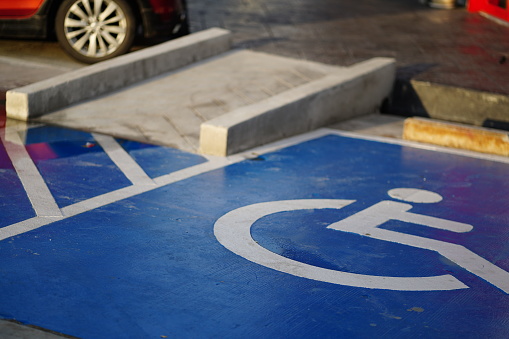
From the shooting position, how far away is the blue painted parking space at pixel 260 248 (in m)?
4.23

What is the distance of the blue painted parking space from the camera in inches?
166

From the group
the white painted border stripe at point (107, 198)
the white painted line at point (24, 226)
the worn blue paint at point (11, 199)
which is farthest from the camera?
the worn blue paint at point (11, 199)

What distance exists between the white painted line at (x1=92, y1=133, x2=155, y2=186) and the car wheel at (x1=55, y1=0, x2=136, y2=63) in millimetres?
2147

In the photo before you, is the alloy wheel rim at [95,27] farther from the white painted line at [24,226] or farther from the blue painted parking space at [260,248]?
the white painted line at [24,226]

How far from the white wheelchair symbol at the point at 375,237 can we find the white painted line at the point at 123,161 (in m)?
1.06

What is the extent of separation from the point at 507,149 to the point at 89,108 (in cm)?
441

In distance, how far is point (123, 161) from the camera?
282 inches

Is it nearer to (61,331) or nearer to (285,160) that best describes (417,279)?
(61,331)

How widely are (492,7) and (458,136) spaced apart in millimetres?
6890

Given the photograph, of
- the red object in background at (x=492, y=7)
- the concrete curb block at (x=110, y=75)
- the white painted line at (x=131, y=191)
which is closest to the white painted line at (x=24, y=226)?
the white painted line at (x=131, y=191)

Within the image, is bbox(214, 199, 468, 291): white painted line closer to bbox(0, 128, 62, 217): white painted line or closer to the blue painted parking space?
the blue painted parking space

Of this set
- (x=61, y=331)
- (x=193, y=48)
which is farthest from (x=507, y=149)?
(x=61, y=331)

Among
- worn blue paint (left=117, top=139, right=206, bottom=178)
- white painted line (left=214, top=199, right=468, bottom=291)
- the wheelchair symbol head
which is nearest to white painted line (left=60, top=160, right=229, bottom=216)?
worn blue paint (left=117, top=139, right=206, bottom=178)

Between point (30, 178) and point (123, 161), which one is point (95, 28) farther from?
point (30, 178)
